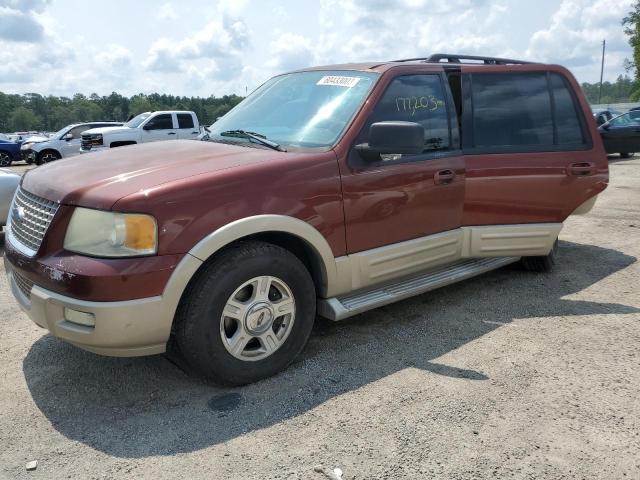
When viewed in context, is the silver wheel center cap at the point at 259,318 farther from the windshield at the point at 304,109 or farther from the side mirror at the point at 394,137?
the side mirror at the point at 394,137

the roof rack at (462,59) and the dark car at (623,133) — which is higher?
the roof rack at (462,59)

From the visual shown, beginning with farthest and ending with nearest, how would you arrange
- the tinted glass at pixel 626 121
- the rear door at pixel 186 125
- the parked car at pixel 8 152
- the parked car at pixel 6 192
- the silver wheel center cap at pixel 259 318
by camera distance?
the parked car at pixel 8 152 < the rear door at pixel 186 125 < the tinted glass at pixel 626 121 < the parked car at pixel 6 192 < the silver wheel center cap at pixel 259 318

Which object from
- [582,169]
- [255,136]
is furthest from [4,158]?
[582,169]

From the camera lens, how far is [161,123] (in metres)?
17.9

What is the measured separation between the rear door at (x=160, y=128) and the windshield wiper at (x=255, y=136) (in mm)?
14167

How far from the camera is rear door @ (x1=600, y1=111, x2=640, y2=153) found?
1683 cm

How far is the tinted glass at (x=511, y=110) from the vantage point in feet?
14.3

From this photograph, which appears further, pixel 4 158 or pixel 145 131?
pixel 4 158

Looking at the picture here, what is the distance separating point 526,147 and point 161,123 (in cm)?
1520

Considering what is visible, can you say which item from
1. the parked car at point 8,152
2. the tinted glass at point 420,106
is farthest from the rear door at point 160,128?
the tinted glass at point 420,106

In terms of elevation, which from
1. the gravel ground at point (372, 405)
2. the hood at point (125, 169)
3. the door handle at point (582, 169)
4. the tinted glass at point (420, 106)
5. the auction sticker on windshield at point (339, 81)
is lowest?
the gravel ground at point (372, 405)

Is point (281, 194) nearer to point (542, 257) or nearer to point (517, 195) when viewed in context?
point (517, 195)

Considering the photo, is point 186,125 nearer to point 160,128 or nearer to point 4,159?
point 160,128

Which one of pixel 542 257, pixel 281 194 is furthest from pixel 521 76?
pixel 281 194
